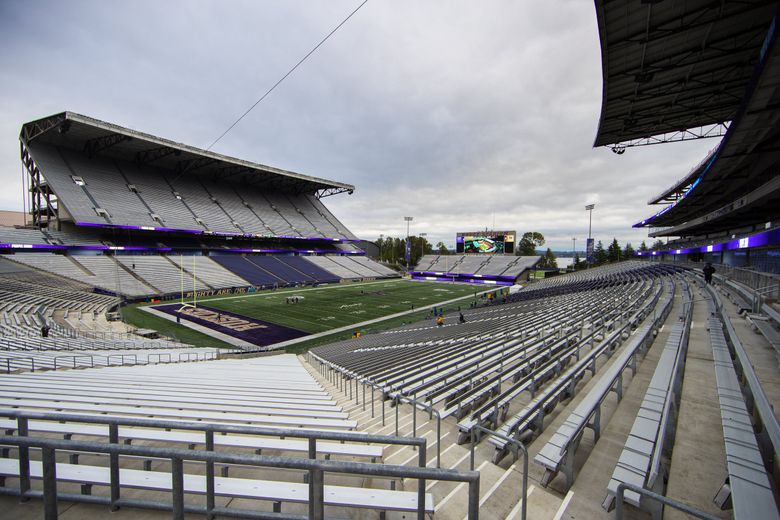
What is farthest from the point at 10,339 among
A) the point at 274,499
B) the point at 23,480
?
the point at 274,499

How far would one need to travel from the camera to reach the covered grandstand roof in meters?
8.88

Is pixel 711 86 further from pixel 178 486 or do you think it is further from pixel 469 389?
pixel 178 486

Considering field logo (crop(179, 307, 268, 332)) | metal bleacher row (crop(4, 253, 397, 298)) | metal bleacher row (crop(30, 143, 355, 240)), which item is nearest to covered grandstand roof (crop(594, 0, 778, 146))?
field logo (crop(179, 307, 268, 332))

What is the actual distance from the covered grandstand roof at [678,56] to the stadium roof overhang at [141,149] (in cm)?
5192

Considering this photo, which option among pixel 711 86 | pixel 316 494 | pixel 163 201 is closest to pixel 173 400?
pixel 316 494

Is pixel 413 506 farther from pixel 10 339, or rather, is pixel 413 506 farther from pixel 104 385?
pixel 10 339

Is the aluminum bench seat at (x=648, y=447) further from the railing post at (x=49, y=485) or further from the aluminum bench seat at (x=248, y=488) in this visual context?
the railing post at (x=49, y=485)

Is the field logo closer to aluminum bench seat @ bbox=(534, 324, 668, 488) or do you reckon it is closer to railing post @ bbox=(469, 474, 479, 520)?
aluminum bench seat @ bbox=(534, 324, 668, 488)

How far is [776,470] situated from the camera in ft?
9.84

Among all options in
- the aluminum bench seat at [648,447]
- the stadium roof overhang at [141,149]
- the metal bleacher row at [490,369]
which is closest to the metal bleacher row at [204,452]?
the metal bleacher row at [490,369]

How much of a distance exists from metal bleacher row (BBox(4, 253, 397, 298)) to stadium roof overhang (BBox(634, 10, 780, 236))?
143 feet

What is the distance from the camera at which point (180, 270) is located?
134 feet

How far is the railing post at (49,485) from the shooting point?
2.01 meters

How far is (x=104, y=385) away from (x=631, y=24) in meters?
16.0
